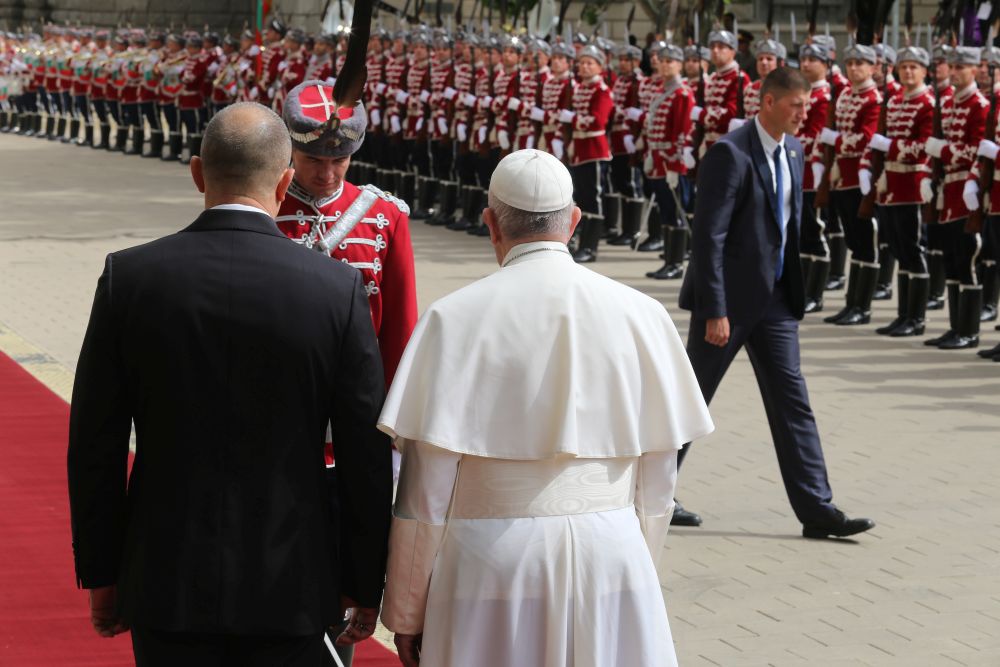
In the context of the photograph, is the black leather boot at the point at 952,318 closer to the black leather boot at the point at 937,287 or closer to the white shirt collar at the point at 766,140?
the black leather boot at the point at 937,287

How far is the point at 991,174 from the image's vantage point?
10570 mm

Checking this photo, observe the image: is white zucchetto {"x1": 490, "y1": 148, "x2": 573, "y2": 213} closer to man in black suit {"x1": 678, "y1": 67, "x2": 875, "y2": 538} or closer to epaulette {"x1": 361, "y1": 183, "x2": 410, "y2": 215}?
epaulette {"x1": 361, "y1": 183, "x2": 410, "y2": 215}

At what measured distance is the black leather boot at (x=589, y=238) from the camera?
15.0 meters

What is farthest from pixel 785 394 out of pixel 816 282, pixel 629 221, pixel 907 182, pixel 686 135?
pixel 629 221

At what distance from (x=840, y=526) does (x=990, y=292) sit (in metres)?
5.69

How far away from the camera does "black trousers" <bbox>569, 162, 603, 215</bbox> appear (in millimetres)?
14977

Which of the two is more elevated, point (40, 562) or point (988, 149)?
point (988, 149)

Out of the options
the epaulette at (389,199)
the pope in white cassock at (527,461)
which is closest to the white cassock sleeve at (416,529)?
the pope in white cassock at (527,461)

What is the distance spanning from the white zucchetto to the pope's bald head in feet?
1.34

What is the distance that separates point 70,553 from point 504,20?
14769 millimetres

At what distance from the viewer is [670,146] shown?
14234 mm

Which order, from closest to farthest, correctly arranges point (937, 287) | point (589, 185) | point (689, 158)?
point (937, 287) → point (689, 158) → point (589, 185)

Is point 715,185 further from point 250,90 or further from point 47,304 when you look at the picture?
point 250,90

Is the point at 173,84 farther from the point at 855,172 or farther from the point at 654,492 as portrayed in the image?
the point at 654,492
